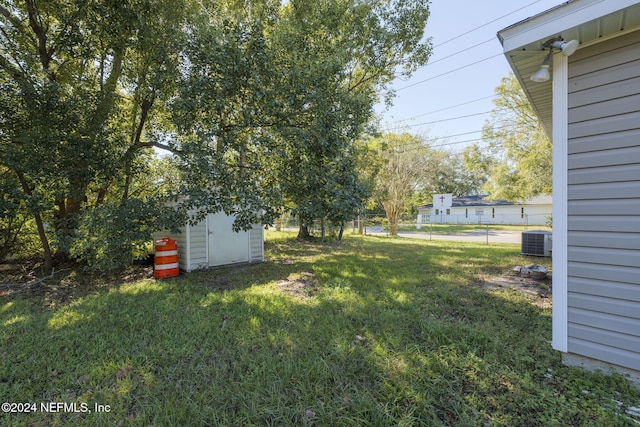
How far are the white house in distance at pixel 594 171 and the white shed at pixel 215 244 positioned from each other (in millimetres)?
5443

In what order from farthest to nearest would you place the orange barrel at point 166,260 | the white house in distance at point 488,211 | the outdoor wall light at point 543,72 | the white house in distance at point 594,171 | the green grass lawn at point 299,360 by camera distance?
1. the white house in distance at point 488,211
2. the orange barrel at point 166,260
3. the outdoor wall light at point 543,72
4. the white house in distance at point 594,171
5. the green grass lawn at point 299,360

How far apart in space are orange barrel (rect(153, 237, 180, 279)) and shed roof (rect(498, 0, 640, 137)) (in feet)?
19.6

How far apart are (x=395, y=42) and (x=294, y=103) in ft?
18.0

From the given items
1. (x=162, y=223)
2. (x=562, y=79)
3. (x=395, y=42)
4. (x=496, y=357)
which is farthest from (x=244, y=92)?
(x=395, y=42)

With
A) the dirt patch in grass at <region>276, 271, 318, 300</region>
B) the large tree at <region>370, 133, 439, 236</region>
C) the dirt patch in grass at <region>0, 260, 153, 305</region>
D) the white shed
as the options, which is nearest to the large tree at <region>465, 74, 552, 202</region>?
the large tree at <region>370, 133, 439, 236</region>

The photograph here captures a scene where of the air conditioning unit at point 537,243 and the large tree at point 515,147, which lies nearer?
the air conditioning unit at point 537,243

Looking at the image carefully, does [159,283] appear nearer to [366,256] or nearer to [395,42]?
[366,256]

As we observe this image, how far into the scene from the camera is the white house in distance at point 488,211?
2620 cm

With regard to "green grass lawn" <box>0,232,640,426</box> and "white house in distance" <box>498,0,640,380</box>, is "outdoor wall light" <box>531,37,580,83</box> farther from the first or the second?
"green grass lawn" <box>0,232,640,426</box>

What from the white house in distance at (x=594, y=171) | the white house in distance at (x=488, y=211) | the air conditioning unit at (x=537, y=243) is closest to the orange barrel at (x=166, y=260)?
the white house in distance at (x=594, y=171)

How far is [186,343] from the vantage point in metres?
2.69

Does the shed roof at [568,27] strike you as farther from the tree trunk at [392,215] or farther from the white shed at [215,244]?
the tree trunk at [392,215]

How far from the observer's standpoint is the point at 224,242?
6410 mm

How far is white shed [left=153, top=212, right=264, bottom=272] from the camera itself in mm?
5871
